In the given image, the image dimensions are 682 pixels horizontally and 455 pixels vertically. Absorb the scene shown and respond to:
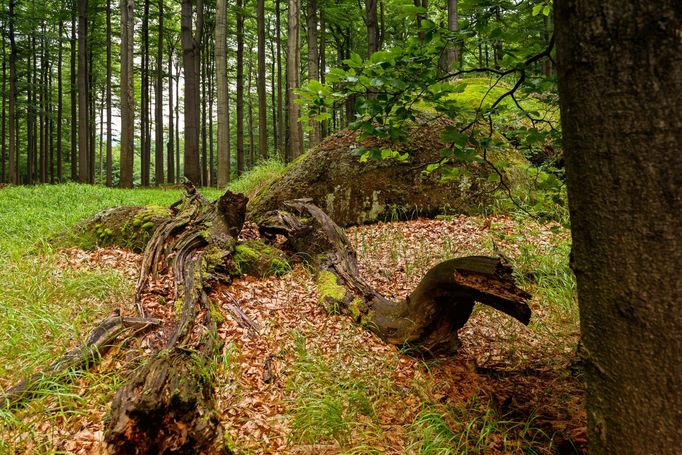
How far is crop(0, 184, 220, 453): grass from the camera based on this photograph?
2227mm

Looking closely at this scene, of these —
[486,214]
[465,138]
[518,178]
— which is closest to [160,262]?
[465,138]

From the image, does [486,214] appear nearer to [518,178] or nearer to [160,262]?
[518,178]

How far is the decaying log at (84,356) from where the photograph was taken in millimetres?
2332

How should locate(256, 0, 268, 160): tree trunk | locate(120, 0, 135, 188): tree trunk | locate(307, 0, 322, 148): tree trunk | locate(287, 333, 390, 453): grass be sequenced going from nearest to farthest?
1. locate(287, 333, 390, 453): grass
2. locate(307, 0, 322, 148): tree trunk
3. locate(120, 0, 135, 188): tree trunk
4. locate(256, 0, 268, 160): tree trunk

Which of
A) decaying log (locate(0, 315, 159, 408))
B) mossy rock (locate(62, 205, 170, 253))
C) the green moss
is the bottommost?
decaying log (locate(0, 315, 159, 408))

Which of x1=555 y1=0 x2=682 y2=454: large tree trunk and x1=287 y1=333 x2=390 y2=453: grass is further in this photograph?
x1=287 y1=333 x2=390 y2=453: grass

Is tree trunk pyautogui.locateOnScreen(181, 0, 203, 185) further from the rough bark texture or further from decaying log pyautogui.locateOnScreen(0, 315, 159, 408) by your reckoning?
decaying log pyautogui.locateOnScreen(0, 315, 159, 408)

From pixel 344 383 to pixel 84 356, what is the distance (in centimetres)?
179

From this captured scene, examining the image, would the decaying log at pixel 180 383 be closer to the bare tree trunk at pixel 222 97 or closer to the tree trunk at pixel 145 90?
the bare tree trunk at pixel 222 97

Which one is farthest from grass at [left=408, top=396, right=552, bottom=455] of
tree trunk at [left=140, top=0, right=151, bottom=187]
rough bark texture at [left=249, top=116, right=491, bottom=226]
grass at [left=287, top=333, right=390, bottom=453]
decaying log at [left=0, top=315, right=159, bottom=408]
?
tree trunk at [left=140, top=0, right=151, bottom=187]

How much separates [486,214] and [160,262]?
17.6ft

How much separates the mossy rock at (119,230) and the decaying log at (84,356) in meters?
2.29

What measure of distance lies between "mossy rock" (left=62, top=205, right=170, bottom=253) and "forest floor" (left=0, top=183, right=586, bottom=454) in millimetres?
400

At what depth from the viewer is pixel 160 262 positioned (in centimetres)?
419
